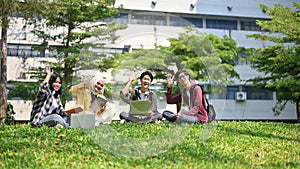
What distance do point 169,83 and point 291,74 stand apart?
8.99 m

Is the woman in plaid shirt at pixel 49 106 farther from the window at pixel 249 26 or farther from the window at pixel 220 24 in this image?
the window at pixel 249 26

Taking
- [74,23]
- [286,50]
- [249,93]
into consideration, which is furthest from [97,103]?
[249,93]

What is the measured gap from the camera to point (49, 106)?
21.7 ft

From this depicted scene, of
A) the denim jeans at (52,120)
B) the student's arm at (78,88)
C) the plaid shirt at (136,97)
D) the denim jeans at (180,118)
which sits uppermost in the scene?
the student's arm at (78,88)

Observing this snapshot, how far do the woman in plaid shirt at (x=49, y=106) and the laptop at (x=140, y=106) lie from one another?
125 centimetres

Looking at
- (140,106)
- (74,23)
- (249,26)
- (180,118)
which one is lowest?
(180,118)

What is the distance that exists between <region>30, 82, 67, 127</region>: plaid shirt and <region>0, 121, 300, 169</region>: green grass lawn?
0.58 meters

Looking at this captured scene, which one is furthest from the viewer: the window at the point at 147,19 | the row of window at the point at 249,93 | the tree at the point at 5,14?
the row of window at the point at 249,93

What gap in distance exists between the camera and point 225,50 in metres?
17.5

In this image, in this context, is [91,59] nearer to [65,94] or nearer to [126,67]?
[126,67]

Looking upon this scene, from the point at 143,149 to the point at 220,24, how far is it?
65.8 ft

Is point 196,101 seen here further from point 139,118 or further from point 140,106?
point 139,118

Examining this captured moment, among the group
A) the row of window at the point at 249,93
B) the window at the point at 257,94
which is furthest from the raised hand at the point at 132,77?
the window at the point at 257,94

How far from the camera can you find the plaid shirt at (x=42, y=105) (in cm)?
649
